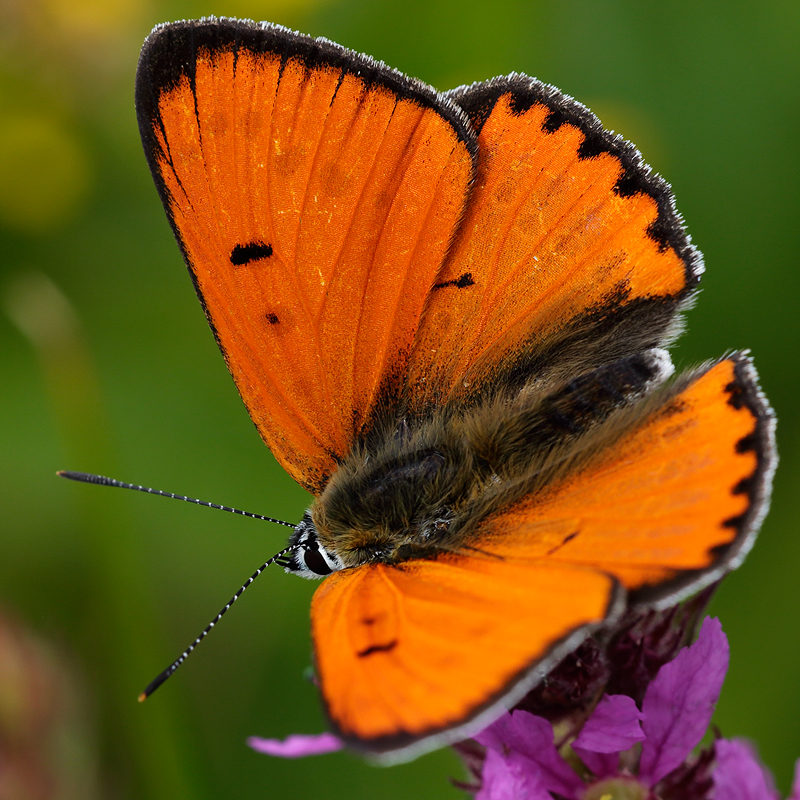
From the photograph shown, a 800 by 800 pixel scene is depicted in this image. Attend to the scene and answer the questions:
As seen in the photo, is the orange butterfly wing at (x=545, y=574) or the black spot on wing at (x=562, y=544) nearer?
the orange butterfly wing at (x=545, y=574)

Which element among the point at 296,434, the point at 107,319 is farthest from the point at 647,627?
the point at 107,319

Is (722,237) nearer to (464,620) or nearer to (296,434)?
(296,434)

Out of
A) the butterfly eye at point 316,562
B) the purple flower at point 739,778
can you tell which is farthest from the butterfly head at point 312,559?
the purple flower at point 739,778

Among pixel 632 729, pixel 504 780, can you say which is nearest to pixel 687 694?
pixel 632 729

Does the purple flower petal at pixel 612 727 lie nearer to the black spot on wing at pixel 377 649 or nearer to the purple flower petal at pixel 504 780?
the purple flower petal at pixel 504 780

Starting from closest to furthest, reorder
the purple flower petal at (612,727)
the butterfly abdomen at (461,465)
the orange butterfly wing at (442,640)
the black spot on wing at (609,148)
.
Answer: the orange butterfly wing at (442,640), the purple flower petal at (612,727), the butterfly abdomen at (461,465), the black spot on wing at (609,148)

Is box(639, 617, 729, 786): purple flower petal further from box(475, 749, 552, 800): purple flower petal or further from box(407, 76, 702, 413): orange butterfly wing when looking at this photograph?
box(407, 76, 702, 413): orange butterfly wing

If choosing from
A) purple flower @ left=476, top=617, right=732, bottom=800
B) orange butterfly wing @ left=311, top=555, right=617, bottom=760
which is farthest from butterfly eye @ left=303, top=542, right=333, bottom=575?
purple flower @ left=476, top=617, right=732, bottom=800

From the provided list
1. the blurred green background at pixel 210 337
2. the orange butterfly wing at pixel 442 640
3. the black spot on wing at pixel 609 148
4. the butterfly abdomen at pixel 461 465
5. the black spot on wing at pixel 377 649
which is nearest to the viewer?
→ the orange butterfly wing at pixel 442 640
